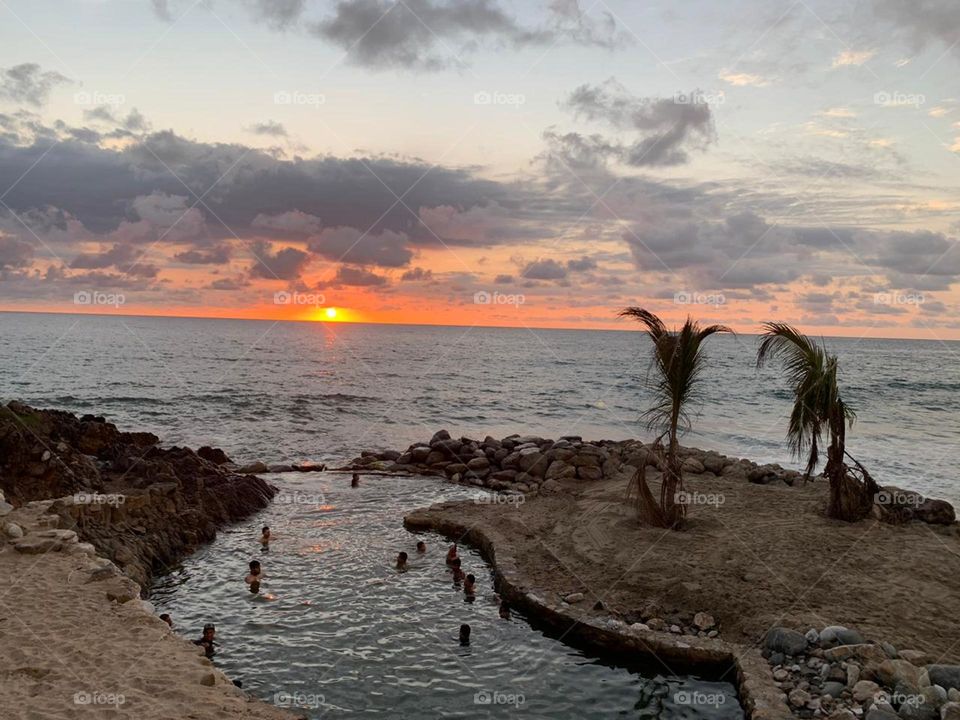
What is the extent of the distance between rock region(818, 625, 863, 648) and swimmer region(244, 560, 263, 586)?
38.6 ft

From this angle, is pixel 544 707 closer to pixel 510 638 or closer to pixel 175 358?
pixel 510 638

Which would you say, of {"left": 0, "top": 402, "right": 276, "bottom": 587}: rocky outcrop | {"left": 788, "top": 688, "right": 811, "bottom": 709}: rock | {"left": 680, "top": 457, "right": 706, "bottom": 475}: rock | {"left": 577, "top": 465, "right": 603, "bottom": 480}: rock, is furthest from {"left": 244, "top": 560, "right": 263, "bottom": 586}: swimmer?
{"left": 680, "top": 457, "right": 706, "bottom": 475}: rock

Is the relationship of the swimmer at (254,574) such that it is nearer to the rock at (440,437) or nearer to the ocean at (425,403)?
the ocean at (425,403)

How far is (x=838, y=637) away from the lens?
1102cm

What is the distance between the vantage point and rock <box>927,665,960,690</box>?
9438 millimetres

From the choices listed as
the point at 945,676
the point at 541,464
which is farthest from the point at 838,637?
the point at 541,464

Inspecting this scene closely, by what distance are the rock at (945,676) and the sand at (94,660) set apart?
949 centimetres

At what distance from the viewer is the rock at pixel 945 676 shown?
9.44 m

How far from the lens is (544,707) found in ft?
34.2

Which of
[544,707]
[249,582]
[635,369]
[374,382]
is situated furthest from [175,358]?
[544,707]

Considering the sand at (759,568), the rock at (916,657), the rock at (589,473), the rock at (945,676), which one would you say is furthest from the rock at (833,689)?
the rock at (589,473)

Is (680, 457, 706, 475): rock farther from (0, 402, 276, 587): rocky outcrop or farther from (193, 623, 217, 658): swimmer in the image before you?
(193, 623, 217, 658): swimmer

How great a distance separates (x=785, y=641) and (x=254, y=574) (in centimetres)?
1155

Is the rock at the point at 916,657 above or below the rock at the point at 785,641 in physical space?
above
